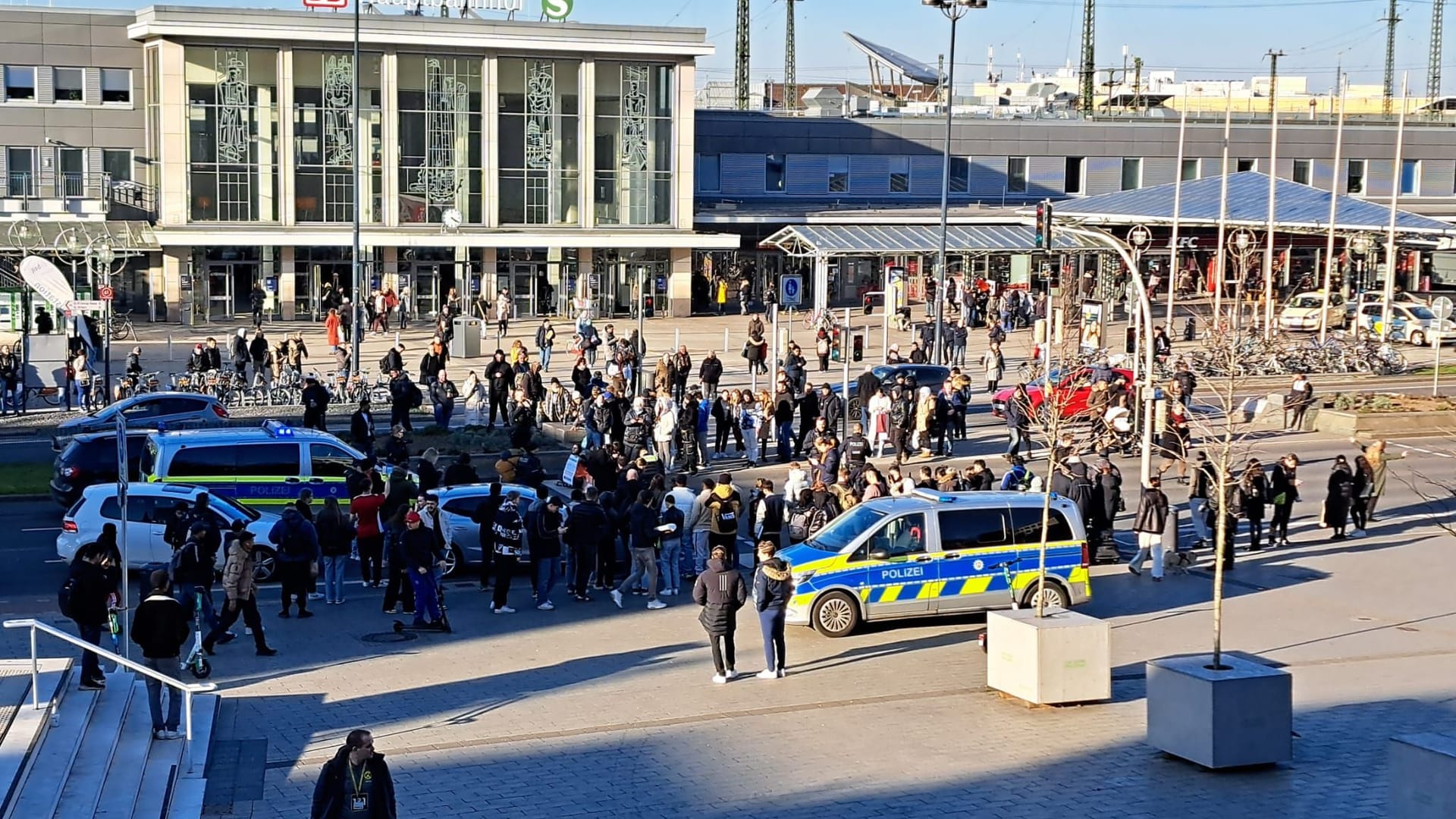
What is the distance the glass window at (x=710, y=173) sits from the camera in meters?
71.6

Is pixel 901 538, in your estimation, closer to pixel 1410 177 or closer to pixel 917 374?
pixel 917 374

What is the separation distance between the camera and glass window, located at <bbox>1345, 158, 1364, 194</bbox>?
79562 mm

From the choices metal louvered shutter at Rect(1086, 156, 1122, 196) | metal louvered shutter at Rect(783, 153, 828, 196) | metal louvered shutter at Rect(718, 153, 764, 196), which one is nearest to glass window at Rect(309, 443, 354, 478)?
metal louvered shutter at Rect(718, 153, 764, 196)

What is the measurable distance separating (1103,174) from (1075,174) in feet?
4.29

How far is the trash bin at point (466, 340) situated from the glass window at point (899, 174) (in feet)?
98.2

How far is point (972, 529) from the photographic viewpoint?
20.0 m

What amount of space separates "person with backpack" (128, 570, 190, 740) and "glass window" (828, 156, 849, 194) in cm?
6014

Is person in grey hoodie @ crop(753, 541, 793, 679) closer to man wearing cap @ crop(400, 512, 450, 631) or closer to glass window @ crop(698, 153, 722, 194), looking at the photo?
man wearing cap @ crop(400, 512, 450, 631)

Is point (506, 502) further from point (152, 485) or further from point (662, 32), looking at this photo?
point (662, 32)

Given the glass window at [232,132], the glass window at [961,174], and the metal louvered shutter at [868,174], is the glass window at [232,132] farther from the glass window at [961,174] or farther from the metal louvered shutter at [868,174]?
the glass window at [961,174]

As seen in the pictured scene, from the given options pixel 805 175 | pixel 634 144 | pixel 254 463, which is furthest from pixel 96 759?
pixel 805 175

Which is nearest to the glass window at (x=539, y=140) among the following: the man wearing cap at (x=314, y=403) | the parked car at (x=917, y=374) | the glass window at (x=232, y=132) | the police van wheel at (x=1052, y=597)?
the glass window at (x=232, y=132)

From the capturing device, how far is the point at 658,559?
21688 millimetres

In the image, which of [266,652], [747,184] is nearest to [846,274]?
[747,184]
